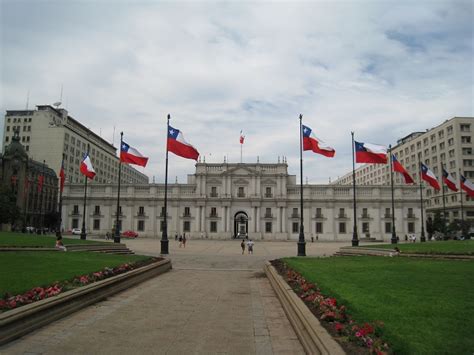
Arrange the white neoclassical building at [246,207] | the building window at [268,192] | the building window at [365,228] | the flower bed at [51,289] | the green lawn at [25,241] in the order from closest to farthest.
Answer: the flower bed at [51,289] < the green lawn at [25,241] < the building window at [365,228] < the white neoclassical building at [246,207] < the building window at [268,192]

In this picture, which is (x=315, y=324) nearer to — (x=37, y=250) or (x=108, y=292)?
(x=108, y=292)

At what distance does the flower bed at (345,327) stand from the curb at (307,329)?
0.15m

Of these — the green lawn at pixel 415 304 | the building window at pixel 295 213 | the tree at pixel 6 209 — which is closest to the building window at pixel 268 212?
the building window at pixel 295 213

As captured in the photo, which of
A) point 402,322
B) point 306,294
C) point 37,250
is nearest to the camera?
point 402,322

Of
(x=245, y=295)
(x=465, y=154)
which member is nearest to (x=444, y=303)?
(x=245, y=295)

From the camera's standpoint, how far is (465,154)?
7512cm

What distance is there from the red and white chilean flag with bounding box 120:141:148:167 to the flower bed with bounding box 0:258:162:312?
17.4 metres

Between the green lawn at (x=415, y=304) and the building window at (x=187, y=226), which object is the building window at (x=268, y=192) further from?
the green lawn at (x=415, y=304)

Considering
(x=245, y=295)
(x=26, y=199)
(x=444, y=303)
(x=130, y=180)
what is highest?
(x=130, y=180)

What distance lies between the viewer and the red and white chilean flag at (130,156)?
3084 centimetres

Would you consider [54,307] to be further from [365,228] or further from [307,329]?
[365,228]

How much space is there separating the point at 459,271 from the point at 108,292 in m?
11.8

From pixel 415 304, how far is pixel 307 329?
2.59 metres

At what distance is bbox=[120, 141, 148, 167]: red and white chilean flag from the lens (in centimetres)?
3084
